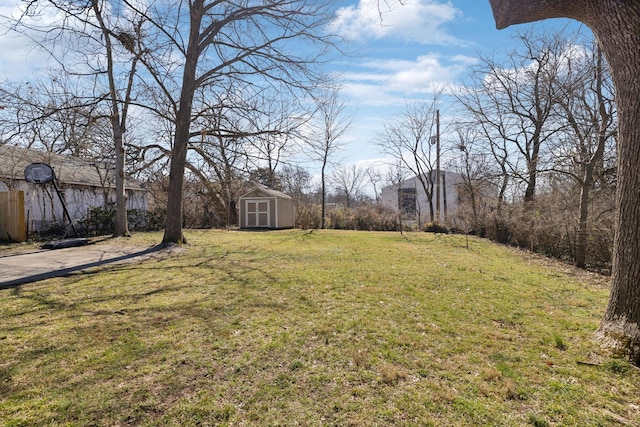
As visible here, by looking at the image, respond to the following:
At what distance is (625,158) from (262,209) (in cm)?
1861

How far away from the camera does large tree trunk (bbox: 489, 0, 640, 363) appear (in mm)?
2848

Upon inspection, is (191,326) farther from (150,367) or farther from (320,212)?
(320,212)

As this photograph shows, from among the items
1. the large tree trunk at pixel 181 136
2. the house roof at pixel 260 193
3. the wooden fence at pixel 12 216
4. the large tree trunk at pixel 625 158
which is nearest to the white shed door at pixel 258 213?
the house roof at pixel 260 193

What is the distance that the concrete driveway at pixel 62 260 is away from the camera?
18.1ft

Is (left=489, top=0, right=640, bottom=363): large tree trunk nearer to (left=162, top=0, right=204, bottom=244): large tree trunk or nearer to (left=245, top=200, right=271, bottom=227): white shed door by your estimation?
(left=162, top=0, right=204, bottom=244): large tree trunk

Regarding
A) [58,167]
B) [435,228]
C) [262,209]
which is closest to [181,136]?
[58,167]

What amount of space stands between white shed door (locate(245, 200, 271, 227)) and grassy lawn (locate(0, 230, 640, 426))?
1488 cm

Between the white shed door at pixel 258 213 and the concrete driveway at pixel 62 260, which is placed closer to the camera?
the concrete driveway at pixel 62 260

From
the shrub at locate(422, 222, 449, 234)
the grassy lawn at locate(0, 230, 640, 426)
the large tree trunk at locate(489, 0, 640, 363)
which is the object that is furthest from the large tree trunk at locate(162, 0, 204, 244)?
the shrub at locate(422, 222, 449, 234)

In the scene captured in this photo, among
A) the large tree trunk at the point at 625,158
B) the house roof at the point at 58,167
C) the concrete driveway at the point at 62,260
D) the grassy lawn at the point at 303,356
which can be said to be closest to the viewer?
the grassy lawn at the point at 303,356

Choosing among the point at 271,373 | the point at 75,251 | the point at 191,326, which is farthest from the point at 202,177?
the point at 271,373

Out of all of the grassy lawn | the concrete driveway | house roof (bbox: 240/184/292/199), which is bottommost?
the grassy lawn

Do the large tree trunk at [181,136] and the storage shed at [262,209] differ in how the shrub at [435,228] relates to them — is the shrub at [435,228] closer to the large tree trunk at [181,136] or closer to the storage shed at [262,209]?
the storage shed at [262,209]

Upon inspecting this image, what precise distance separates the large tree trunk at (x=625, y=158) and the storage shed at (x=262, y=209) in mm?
17937
